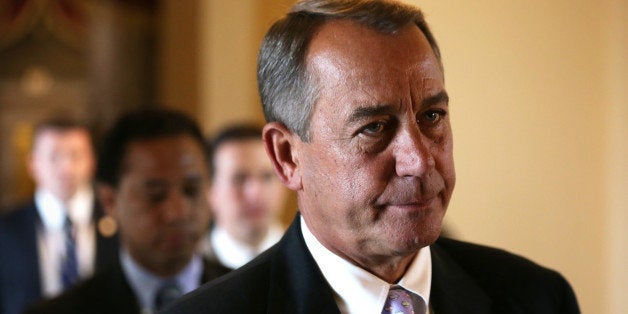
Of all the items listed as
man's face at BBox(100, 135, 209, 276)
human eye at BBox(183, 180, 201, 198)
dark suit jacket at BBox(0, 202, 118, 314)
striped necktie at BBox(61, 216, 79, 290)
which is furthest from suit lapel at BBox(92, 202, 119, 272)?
human eye at BBox(183, 180, 201, 198)

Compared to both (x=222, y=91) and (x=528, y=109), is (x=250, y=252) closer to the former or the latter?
(x=528, y=109)

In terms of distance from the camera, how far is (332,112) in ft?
5.25

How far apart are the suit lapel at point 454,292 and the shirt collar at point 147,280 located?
1.16 metres

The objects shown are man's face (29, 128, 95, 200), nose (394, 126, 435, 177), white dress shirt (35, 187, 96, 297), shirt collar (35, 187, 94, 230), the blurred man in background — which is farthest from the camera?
man's face (29, 128, 95, 200)

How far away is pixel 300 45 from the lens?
5.48 feet

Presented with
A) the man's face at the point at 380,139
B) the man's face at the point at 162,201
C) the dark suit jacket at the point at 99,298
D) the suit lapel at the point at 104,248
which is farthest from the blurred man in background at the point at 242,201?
the man's face at the point at 380,139

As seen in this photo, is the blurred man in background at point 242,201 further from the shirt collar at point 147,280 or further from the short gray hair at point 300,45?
the short gray hair at point 300,45

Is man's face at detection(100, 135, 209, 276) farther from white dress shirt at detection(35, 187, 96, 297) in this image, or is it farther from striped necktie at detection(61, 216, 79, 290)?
striped necktie at detection(61, 216, 79, 290)

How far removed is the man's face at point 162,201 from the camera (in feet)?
9.07

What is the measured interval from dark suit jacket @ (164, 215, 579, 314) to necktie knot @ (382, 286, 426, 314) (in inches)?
1.9

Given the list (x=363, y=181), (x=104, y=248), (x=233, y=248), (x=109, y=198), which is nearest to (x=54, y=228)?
(x=104, y=248)

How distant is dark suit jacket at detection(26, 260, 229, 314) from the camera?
2.63 meters

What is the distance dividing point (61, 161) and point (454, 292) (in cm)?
375

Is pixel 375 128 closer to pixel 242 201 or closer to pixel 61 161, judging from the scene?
pixel 242 201
